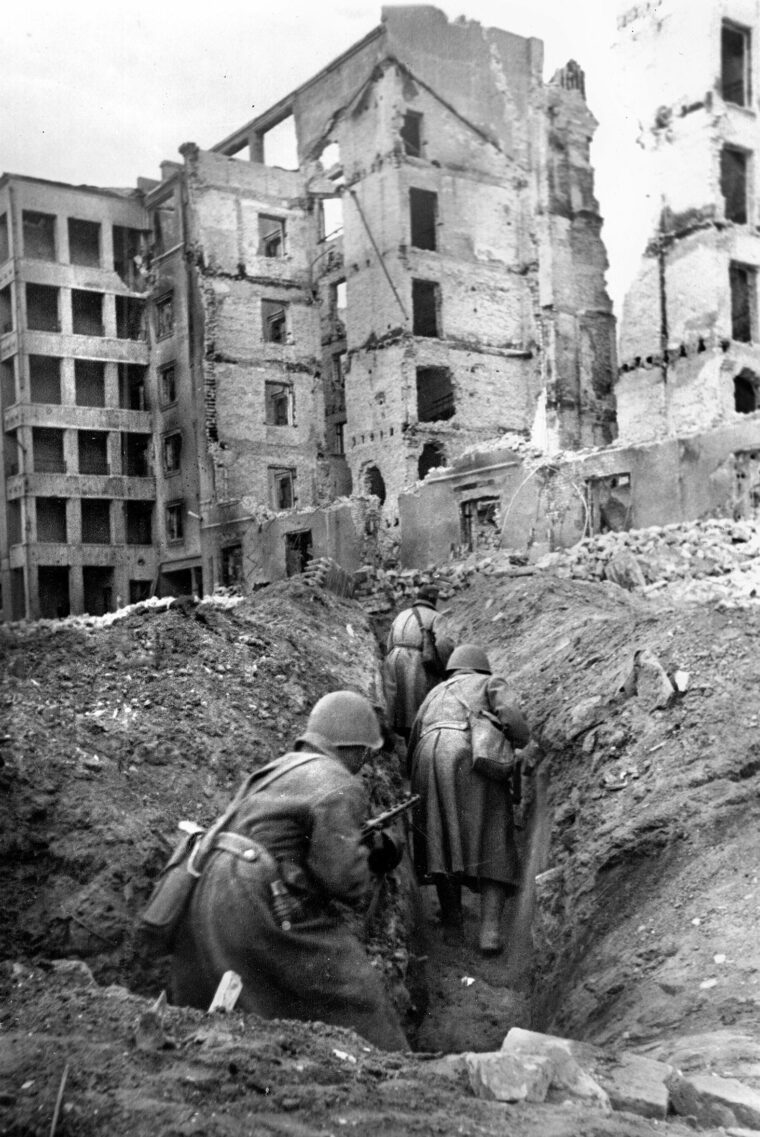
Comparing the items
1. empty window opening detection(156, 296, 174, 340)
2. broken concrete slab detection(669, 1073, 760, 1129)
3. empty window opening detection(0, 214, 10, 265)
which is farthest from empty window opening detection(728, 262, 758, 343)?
broken concrete slab detection(669, 1073, 760, 1129)

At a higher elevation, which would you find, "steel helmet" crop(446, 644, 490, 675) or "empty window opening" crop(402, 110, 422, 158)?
"empty window opening" crop(402, 110, 422, 158)

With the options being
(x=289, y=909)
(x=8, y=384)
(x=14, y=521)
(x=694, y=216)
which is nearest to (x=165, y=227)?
(x=8, y=384)

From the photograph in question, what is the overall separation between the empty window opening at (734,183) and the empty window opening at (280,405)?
47.6 ft

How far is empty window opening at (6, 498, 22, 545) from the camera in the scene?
898 centimetres

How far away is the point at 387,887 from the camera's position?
7.53m

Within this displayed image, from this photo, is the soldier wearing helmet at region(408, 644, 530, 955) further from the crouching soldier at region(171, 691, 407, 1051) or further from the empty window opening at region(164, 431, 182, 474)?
the empty window opening at region(164, 431, 182, 474)

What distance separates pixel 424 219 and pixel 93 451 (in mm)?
8959

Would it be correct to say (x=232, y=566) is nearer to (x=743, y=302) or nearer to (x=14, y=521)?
(x=14, y=521)

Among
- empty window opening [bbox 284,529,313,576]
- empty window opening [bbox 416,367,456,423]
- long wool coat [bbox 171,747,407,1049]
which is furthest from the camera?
empty window opening [bbox 416,367,456,423]

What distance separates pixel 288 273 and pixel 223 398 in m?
2.57

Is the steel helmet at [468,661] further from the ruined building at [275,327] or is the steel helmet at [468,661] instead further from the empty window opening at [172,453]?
the empty window opening at [172,453]

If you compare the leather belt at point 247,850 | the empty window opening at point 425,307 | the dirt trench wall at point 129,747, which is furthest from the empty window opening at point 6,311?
the empty window opening at point 425,307

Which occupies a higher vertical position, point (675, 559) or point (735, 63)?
point (735, 63)

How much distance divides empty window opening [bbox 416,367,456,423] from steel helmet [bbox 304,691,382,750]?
14.1m
